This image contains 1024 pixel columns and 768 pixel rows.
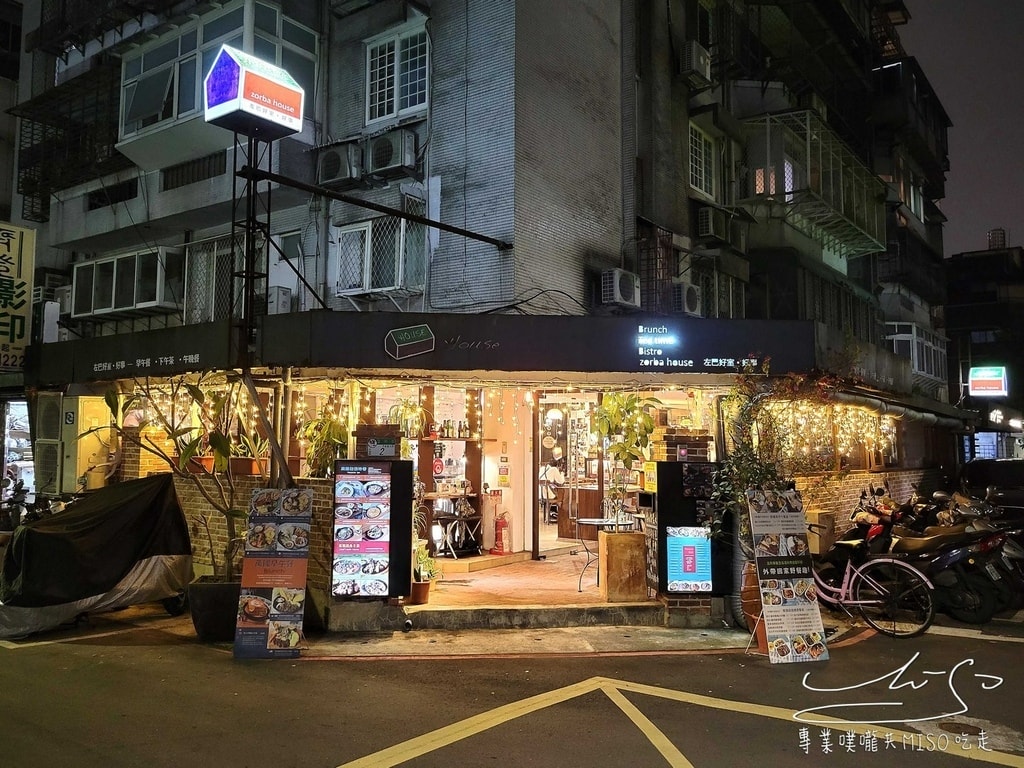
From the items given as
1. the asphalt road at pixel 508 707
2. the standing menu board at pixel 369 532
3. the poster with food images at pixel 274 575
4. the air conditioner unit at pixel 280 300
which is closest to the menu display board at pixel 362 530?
the standing menu board at pixel 369 532

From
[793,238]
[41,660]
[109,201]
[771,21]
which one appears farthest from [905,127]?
[41,660]

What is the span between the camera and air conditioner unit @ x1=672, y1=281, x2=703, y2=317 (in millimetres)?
14078

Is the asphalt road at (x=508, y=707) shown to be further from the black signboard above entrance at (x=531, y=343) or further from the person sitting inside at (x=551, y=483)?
the person sitting inside at (x=551, y=483)

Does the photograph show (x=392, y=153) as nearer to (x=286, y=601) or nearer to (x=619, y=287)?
(x=619, y=287)

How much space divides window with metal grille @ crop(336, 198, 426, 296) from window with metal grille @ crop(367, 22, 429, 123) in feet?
6.10

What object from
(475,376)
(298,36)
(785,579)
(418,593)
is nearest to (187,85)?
(298,36)

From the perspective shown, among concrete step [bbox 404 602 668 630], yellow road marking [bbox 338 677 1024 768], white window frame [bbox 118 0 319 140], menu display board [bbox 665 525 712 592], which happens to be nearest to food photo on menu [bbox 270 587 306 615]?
concrete step [bbox 404 602 668 630]

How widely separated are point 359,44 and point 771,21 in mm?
10907

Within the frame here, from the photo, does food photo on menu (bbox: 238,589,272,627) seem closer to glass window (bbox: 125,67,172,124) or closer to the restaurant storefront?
the restaurant storefront

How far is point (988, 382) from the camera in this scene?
31219 mm

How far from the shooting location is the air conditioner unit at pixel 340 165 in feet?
42.2

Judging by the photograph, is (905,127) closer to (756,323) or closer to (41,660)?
(756,323)

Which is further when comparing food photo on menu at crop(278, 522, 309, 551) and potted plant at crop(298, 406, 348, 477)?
potted plant at crop(298, 406, 348, 477)

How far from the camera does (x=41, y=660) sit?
7.91 meters
